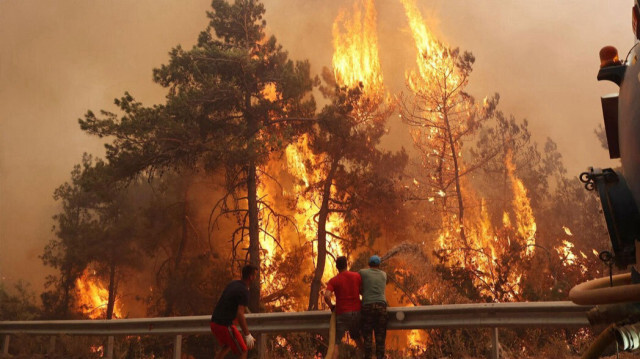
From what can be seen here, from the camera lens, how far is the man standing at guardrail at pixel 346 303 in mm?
8203

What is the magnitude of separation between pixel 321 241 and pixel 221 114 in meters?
7.81

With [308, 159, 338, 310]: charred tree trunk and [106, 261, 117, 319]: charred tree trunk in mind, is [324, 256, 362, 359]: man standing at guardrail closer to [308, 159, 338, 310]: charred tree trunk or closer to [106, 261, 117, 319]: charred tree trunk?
[308, 159, 338, 310]: charred tree trunk

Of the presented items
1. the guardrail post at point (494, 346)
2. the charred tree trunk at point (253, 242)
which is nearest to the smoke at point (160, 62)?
the charred tree trunk at point (253, 242)

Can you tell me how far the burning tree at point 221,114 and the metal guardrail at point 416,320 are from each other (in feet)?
34.8

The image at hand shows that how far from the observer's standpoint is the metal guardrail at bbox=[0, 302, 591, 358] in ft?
22.2

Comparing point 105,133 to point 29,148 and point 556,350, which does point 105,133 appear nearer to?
point 556,350

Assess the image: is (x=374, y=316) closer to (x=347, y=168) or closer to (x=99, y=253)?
(x=347, y=168)

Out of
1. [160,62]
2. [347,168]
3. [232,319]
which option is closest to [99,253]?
[347,168]

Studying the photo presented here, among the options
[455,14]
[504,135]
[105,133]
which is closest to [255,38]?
[105,133]

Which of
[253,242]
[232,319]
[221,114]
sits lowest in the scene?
[232,319]

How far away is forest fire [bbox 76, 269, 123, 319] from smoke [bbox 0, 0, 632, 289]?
552 centimetres

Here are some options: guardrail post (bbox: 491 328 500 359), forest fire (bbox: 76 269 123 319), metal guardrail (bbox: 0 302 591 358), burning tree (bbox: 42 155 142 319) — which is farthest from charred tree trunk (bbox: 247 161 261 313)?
forest fire (bbox: 76 269 123 319)

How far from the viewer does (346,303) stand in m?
8.29

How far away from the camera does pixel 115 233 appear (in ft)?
115
